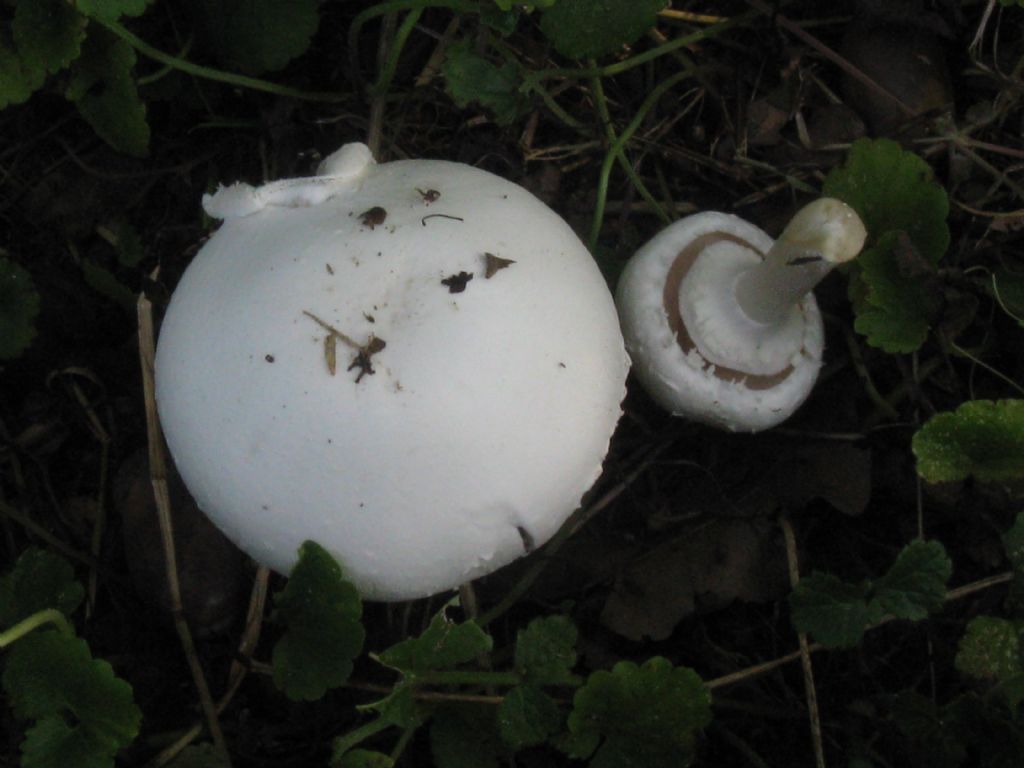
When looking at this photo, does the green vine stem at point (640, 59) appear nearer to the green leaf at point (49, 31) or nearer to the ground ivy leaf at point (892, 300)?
the ground ivy leaf at point (892, 300)

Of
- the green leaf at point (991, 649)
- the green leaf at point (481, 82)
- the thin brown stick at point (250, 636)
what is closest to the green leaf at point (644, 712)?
the green leaf at point (991, 649)

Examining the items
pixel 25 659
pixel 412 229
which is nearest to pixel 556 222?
pixel 412 229

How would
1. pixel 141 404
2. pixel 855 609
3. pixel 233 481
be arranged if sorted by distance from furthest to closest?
pixel 141 404, pixel 855 609, pixel 233 481

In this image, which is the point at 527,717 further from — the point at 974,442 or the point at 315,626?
the point at 974,442

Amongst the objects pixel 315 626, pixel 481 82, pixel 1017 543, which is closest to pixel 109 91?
pixel 481 82

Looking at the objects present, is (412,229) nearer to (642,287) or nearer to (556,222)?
(556,222)

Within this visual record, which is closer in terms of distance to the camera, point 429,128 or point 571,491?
point 571,491
